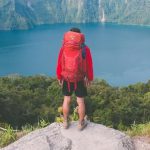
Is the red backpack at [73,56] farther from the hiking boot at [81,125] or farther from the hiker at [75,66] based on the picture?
the hiking boot at [81,125]

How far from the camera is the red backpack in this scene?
6.16m

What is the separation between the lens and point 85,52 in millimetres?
6184

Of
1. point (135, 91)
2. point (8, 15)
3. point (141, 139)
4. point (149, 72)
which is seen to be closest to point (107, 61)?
point (149, 72)

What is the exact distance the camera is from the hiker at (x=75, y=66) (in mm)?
6168

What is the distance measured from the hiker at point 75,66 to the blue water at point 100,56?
2579 inches

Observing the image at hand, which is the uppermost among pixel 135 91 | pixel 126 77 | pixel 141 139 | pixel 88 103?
pixel 141 139

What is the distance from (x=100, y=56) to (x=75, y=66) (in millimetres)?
88408

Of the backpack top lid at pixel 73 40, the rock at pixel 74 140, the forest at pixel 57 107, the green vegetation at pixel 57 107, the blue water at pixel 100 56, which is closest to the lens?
the rock at pixel 74 140

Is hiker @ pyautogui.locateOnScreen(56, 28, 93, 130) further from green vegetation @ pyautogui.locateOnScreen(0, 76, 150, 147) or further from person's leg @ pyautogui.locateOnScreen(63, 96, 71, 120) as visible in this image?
green vegetation @ pyautogui.locateOnScreen(0, 76, 150, 147)

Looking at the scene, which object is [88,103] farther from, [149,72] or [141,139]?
[149,72]

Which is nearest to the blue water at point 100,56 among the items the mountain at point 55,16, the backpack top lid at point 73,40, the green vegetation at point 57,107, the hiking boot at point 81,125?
the green vegetation at point 57,107

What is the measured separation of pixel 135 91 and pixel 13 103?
57.9 ft

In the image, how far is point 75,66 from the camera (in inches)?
244

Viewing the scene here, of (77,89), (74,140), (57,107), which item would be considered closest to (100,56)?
(57,107)
